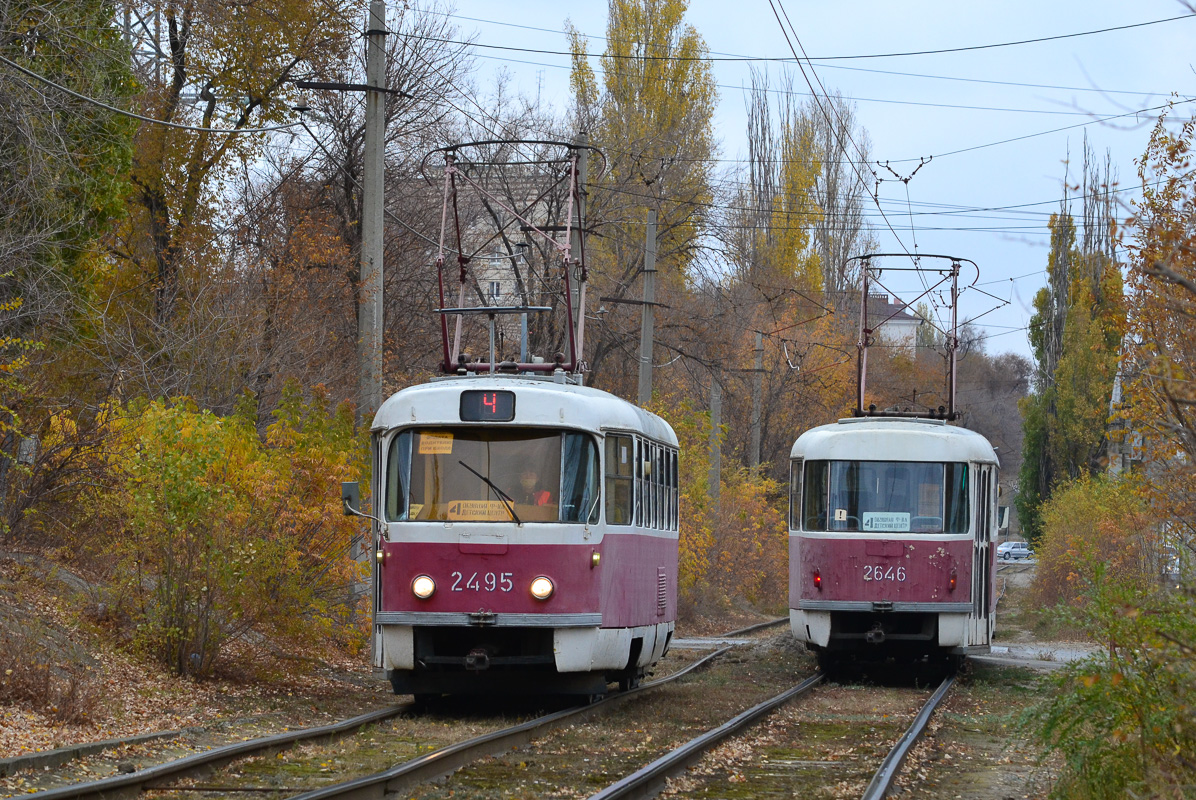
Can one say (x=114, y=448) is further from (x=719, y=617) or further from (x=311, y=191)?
(x=719, y=617)

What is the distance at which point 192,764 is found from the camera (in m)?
8.67

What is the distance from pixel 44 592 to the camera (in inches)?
571

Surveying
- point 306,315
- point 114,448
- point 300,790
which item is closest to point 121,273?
point 306,315

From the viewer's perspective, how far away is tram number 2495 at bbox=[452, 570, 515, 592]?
488 inches

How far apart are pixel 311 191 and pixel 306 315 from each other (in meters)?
7.35

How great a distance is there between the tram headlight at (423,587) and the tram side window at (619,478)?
5.34 feet

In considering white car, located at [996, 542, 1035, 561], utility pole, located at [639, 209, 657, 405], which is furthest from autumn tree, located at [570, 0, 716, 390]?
white car, located at [996, 542, 1035, 561]

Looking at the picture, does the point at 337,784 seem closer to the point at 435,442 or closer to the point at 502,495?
the point at 502,495

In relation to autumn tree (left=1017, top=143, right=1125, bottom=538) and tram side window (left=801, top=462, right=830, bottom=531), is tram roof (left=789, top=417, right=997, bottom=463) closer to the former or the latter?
tram side window (left=801, top=462, right=830, bottom=531)

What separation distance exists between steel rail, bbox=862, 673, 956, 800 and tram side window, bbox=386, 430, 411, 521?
179 inches

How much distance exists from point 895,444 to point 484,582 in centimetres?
668

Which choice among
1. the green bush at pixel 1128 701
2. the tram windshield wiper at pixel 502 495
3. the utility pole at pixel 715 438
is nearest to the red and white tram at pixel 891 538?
the tram windshield wiper at pixel 502 495

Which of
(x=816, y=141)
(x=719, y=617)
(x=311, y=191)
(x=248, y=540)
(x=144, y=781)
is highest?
(x=816, y=141)

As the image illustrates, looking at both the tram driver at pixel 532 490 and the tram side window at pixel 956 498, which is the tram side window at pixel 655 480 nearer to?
the tram driver at pixel 532 490
